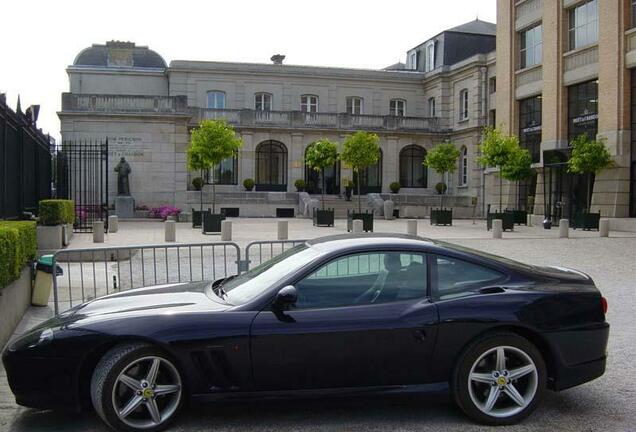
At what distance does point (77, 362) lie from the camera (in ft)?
14.8

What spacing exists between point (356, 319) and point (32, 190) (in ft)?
42.7

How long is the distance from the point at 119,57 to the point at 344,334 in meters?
49.1

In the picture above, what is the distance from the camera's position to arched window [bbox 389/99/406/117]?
51812 mm

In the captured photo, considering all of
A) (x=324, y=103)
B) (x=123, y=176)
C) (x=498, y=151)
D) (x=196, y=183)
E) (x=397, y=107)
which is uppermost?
(x=324, y=103)

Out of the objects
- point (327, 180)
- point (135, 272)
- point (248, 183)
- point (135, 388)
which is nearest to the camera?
point (135, 388)

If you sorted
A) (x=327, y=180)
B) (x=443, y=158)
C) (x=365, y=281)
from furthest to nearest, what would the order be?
(x=327, y=180) < (x=443, y=158) < (x=365, y=281)

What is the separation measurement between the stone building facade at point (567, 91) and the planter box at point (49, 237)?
24275 mm

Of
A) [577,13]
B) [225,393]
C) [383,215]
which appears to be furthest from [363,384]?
[383,215]

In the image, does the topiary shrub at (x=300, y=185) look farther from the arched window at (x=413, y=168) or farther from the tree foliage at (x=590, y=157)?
the tree foliage at (x=590, y=157)

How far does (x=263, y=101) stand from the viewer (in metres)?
49.4

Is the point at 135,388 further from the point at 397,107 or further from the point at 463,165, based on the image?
the point at 397,107

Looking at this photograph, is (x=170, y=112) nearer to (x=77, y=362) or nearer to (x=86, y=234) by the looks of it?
(x=86, y=234)

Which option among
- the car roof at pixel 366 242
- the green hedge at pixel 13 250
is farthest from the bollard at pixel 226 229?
the car roof at pixel 366 242

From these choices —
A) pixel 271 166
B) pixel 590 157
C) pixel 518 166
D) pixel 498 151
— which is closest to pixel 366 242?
pixel 590 157
